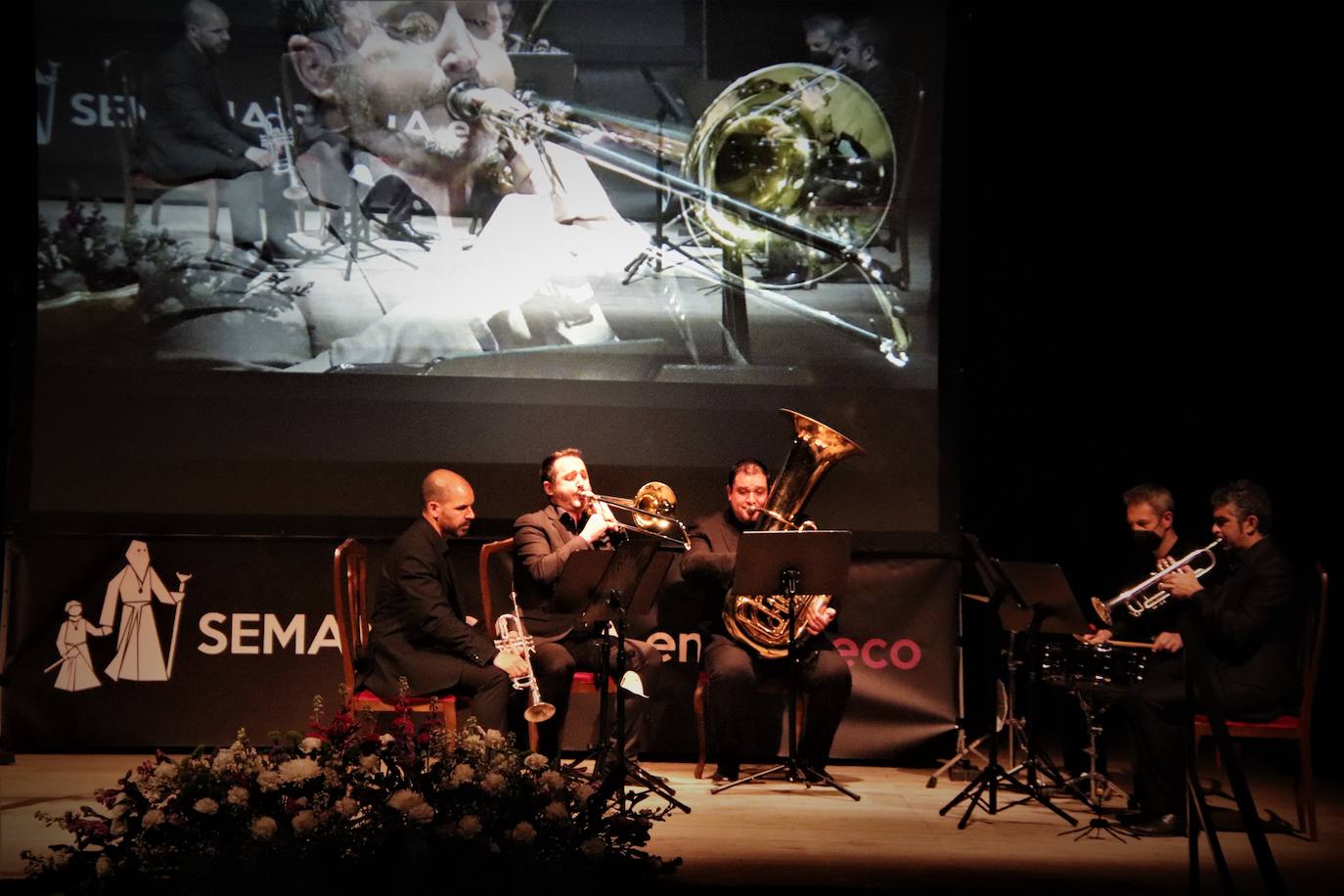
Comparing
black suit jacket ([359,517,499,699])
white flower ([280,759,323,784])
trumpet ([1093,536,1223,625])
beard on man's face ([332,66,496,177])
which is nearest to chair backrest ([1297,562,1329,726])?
trumpet ([1093,536,1223,625])

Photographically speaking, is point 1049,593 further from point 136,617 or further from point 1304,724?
point 136,617

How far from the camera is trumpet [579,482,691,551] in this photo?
17.1 feet

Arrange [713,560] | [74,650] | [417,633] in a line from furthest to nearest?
[74,650] < [713,560] < [417,633]

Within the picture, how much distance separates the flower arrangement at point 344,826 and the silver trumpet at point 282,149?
3411mm

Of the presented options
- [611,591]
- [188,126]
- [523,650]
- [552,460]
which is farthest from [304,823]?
[188,126]

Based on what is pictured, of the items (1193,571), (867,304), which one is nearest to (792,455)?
(867,304)

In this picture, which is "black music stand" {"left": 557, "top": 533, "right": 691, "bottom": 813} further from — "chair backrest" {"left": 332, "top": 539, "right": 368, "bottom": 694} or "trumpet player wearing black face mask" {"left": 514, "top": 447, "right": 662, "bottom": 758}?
"chair backrest" {"left": 332, "top": 539, "right": 368, "bottom": 694}

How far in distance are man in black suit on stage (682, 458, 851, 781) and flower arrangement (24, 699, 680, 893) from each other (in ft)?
7.72

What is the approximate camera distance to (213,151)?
20.0ft

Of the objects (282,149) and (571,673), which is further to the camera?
(282,149)

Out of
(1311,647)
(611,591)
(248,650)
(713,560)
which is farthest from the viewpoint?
(248,650)

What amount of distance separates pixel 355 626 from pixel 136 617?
142 centimetres

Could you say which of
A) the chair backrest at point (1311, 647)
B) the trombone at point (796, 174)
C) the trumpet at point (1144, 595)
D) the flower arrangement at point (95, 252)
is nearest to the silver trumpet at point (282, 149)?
the flower arrangement at point (95, 252)

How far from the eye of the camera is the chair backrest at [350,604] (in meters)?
5.15
